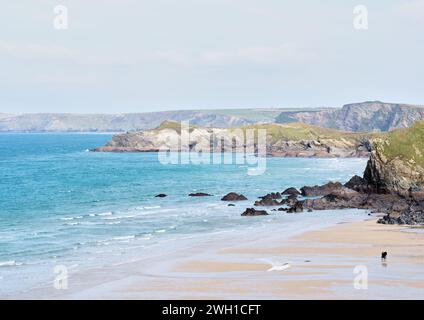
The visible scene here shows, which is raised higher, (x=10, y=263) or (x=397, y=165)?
(x=397, y=165)

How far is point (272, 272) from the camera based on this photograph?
35781 millimetres

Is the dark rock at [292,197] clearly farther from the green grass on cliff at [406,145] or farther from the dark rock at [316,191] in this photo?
the green grass on cliff at [406,145]

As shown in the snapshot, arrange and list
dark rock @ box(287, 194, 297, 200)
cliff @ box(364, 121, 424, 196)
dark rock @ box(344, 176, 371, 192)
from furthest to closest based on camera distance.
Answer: dark rock @ box(287, 194, 297, 200), dark rock @ box(344, 176, 371, 192), cliff @ box(364, 121, 424, 196)

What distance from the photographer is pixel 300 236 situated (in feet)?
162

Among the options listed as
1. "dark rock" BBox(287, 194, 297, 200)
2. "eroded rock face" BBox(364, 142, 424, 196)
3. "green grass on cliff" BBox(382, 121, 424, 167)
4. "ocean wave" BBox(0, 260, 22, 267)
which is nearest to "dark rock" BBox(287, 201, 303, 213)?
"dark rock" BBox(287, 194, 297, 200)

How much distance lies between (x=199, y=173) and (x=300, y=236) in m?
79.3

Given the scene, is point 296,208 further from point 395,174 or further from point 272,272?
point 272,272

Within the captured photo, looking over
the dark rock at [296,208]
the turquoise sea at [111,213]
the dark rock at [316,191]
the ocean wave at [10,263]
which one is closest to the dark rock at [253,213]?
the turquoise sea at [111,213]

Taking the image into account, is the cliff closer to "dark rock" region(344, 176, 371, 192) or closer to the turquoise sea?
"dark rock" region(344, 176, 371, 192)

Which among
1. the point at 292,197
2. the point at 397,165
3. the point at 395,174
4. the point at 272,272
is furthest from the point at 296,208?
the point at 272,272

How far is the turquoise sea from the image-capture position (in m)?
42.0

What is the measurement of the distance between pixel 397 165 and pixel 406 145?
156 inches

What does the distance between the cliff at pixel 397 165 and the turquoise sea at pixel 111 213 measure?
885 centimetres

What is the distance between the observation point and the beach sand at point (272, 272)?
30.9 m
